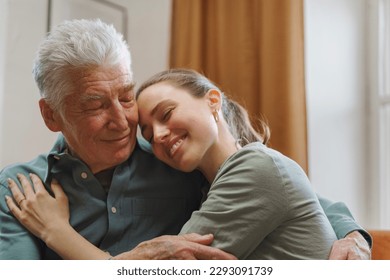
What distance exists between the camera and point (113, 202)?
1.23 meters

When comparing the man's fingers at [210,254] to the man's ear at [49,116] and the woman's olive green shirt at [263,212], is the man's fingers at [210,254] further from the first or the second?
the man's ear at [49,116]

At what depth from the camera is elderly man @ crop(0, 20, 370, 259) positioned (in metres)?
1.17

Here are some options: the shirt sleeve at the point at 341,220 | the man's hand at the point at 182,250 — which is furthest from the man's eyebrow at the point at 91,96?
the shirt sleeve at the point at 341,220

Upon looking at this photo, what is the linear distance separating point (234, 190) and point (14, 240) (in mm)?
519

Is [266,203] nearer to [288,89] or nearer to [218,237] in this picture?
[218,237]

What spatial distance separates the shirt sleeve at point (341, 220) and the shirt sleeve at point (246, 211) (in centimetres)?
23

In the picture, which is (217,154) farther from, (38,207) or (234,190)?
(38,207)

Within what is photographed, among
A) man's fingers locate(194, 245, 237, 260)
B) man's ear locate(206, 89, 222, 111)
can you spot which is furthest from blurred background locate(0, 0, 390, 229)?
man's fingers locate(194, 245, 237, 260)

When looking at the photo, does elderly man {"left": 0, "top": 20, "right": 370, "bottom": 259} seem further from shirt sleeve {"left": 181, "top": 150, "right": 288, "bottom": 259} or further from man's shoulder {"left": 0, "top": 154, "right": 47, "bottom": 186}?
shirt sleeve {"left": 181, "top": 150, "right": 288, "bottom": 259}

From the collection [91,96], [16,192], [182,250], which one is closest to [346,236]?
[182,250]

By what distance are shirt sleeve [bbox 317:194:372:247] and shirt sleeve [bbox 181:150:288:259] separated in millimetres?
228

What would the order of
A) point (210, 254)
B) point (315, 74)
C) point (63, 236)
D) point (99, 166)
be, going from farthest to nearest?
point (315, 74) < point (99, 166) < point (63, 236) < point (210, 254)
